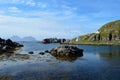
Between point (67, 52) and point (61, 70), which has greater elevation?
point (67, 52)

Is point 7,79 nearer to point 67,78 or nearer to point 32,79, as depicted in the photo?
point 32,79

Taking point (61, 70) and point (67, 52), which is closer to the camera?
point (61, 70)

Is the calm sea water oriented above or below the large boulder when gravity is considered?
below

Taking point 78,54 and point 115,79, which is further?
point 78,54

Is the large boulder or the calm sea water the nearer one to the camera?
the calm sea water

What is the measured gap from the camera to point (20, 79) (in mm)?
44688

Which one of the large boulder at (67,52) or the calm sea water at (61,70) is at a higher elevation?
the large boulder at (67,52)

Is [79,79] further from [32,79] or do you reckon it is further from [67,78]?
[32,79]

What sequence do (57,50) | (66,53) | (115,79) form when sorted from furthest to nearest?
(57,50) < (66,53) < (115,79)

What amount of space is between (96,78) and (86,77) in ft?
7.21

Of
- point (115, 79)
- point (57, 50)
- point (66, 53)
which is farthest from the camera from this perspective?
point (57, 50)

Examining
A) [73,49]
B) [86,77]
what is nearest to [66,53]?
[73,49]

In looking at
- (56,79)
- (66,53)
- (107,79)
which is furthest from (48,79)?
(66,53)

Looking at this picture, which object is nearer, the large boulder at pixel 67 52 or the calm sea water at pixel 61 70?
the calm sea water at pixel 61 70
